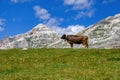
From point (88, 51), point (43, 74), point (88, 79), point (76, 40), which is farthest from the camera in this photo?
point (76, 40)

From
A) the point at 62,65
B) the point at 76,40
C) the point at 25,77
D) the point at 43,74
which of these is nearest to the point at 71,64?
the point at 62,65

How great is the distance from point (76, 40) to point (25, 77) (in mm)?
35291

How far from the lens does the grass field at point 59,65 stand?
86.3ft

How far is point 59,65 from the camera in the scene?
33750mm

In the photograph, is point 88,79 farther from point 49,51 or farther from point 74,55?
point 49,51

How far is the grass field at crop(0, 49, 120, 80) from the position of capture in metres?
26.3

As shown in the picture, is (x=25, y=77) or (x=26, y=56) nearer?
(x=25, y=77)

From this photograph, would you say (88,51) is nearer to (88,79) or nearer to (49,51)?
(49,51)

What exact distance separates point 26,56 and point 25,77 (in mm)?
16048

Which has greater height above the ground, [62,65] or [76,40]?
[76,40]

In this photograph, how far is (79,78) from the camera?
82.1 ft

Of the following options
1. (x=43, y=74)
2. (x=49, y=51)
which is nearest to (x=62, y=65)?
(x=43, y=74)

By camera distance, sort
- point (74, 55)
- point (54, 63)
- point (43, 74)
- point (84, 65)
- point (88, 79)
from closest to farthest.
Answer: point (88, 79) → point (43, 74) → point (84, 65) → point (54, 63) → point (74, 55)

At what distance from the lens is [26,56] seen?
137 ft
